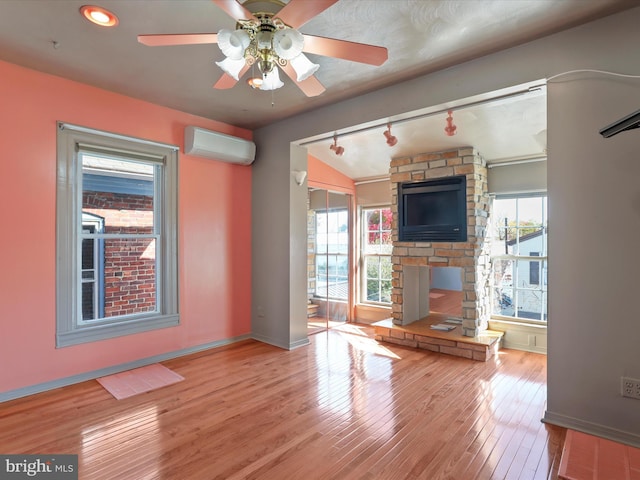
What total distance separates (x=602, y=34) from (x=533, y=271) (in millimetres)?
2773

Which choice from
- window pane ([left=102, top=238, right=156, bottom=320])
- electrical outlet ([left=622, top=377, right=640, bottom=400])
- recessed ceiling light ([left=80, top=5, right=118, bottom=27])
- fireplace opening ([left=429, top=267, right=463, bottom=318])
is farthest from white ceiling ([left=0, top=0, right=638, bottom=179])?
fireplace opening ([left=429, top=267, right=463, bottom=318])

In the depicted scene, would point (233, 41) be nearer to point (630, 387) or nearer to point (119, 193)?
point (119, 193)

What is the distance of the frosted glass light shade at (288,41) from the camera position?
1.65 metres

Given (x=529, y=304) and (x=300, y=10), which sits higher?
(x=300, y=10)

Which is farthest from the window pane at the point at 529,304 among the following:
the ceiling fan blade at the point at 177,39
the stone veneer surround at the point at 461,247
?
the ceiling fan blade at the point at 177,39

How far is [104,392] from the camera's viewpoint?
9.62ft

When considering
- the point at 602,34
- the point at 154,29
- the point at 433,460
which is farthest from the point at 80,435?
the point at 602,34

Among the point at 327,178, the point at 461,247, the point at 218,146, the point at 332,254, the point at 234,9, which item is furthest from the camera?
the point at 332,254

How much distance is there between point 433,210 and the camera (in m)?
4.40

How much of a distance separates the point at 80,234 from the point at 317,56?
2632 millimetres

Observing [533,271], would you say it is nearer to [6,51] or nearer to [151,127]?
[151,127]

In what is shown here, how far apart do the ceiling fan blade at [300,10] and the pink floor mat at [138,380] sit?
299 centimetres

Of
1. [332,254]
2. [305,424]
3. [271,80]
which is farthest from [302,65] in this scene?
[332,254]

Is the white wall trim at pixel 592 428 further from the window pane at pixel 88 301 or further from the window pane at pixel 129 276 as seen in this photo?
the window pane at pixel 88 301
